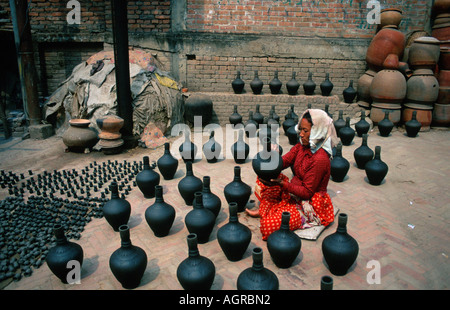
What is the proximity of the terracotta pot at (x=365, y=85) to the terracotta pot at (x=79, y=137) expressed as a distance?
705 cm

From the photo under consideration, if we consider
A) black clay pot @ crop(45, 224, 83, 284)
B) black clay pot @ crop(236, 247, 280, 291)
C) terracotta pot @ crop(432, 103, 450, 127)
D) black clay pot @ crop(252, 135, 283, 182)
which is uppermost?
black clay pot @ crop(252, 135, 283, 182)

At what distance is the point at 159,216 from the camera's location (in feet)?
12.5

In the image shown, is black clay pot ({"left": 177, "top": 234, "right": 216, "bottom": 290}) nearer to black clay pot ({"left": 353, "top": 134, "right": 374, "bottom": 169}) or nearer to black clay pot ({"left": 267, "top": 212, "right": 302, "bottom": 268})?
black clay pot ({"left": 267, "top": 212, "right": 302, "bottom": 268})

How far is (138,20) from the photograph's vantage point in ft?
30.1

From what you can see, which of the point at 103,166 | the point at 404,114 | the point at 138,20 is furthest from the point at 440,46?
the point at 103,166

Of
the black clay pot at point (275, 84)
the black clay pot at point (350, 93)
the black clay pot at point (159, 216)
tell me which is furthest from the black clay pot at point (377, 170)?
the black clay pot at point (275, 84)

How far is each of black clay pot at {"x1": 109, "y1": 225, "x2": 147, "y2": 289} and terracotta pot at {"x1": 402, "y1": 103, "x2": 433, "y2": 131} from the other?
804 centimetres

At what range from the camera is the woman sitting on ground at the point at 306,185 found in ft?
12.0

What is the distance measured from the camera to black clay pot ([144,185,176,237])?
12.5 feet

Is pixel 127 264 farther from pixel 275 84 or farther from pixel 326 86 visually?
pixel 326 86

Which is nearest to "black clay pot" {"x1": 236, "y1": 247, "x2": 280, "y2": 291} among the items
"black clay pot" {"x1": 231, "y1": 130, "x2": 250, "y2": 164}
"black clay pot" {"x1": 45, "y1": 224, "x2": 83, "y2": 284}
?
"black clay pot" {"x1": 45, "y1": 224, "x2": 83, "y2": 284}

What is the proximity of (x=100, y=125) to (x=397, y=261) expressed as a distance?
5.80m

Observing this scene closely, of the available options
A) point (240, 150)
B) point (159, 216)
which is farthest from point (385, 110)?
point (159, 216)

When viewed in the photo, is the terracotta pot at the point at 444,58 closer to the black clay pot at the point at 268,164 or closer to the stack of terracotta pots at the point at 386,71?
the stack of terracotta pots at the point at 386,71
